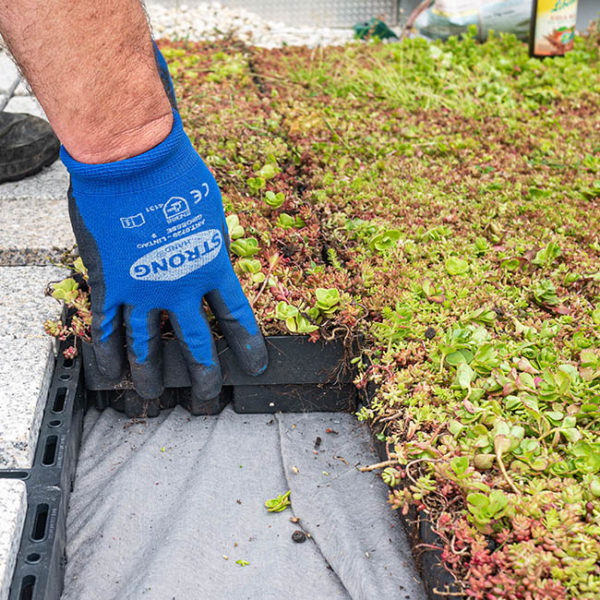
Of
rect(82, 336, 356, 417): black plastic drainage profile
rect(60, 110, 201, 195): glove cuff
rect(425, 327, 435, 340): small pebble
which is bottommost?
rect(82, 336, 356, 417): black plastic drainage profile

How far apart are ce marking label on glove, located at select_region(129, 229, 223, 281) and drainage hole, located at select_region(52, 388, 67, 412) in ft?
1.79

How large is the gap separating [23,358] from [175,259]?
26.3 inches

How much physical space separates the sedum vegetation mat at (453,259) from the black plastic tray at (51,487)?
28.4 inches

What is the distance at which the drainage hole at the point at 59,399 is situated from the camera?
2193 mm

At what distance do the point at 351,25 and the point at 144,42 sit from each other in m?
4.82

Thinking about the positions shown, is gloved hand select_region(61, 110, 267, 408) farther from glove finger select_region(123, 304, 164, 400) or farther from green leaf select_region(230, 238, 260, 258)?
green leaf select_region(230, 238, 260, 258)

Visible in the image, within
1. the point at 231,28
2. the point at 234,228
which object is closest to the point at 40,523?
the point at 234,228

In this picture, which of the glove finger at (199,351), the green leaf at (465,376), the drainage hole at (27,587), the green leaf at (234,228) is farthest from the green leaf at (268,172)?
the drainage hole at (27,587)

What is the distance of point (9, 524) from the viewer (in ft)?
5.59

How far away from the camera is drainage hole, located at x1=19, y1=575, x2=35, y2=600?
65.1 inches

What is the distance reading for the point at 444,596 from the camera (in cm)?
158

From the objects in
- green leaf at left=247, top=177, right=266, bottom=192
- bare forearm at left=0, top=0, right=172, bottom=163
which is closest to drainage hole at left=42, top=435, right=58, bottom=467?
bare forearm at left=0, top=0, right=172, bottom=163

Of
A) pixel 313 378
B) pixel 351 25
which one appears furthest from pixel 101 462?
pixel 351 25

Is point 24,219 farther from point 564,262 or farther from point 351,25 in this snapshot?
point 351,25
